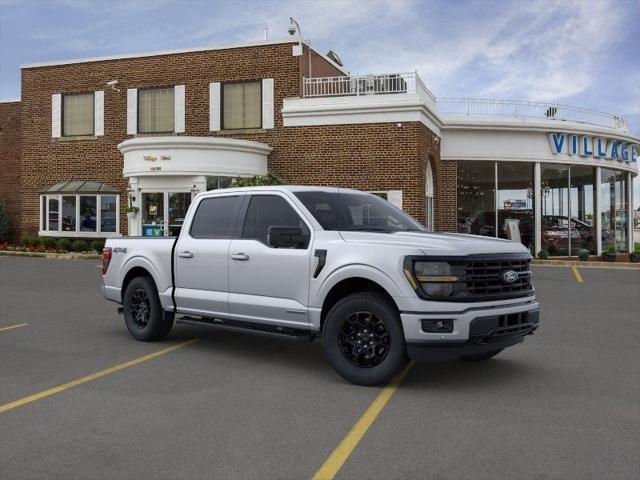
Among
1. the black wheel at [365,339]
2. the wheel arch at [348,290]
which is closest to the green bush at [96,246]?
the wheel arch at [348,290]

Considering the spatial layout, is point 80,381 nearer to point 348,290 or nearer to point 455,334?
point 348,290

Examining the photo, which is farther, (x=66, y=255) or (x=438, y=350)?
(x=66, y=255)

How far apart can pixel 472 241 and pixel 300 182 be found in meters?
17.2

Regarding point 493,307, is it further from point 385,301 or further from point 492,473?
point 492,473

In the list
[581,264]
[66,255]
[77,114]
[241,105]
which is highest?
Result: [77,114]

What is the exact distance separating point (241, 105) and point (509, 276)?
1944 centimetres

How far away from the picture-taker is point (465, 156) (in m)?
24.6

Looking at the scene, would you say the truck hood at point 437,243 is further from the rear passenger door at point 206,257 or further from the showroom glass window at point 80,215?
the showroom glass window at point 80,215

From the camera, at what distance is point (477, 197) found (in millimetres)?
24891

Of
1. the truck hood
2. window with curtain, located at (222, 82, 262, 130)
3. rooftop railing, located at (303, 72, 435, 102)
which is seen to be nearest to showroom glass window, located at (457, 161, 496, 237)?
rooftop railing, located at (303, 72, 435, 102)

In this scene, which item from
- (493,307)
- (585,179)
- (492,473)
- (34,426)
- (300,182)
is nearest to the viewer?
(492,473)

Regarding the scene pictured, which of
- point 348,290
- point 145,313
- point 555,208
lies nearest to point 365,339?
point 348,290

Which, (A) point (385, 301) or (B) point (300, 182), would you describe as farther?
(B) point (300, 182)

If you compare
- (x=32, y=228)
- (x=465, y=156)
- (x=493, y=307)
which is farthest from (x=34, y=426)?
(x=32, y=228)
